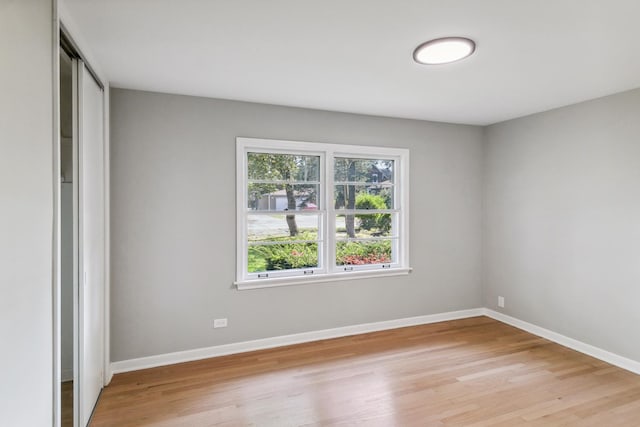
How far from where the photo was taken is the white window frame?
3.48 meters

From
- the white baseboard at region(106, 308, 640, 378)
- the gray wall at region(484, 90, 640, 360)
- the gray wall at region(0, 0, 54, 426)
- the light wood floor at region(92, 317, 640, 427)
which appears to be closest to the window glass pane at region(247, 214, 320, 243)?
the white baseboard at region(106, 308, 640, 378)

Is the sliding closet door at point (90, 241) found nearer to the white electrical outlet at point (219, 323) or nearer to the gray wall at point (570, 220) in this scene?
the white electrical outlet at point (219, 323)

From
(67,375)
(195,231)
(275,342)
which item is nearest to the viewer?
(67,375)

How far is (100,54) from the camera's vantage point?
2.38 m

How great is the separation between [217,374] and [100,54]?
262cm

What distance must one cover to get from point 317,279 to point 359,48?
235 centimetres

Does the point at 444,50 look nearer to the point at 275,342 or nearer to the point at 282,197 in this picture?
the point at 282,197

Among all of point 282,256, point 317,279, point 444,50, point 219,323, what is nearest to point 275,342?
point 219,323

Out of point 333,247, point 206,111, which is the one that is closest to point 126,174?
point 206,111

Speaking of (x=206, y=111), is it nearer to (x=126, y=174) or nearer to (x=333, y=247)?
(x=126, y=174)

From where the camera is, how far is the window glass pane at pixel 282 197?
3633 millimetres

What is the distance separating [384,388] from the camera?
2820 mm

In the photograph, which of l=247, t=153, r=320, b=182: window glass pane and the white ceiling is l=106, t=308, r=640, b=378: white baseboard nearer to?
l=247, t=153, r=320, b=182: window glass pane

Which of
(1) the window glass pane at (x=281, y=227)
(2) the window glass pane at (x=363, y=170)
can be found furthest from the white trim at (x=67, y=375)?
(2) the window glass pane at (x=363, y=170)
